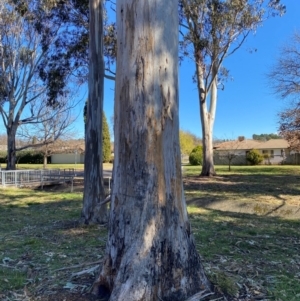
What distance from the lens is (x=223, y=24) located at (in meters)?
15.4

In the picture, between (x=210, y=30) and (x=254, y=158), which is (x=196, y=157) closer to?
(x=254, y=158)

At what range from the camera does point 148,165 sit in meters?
2.94

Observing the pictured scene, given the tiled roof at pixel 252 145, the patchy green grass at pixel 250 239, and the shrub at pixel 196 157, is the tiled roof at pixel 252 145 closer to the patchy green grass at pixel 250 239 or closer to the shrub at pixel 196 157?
the shrub at pixel 196 157

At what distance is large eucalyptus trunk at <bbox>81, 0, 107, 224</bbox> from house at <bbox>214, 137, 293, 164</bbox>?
1289 inches

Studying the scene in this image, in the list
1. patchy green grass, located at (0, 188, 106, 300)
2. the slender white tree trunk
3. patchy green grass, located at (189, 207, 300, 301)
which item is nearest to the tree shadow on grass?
patchy green grass, located at (189, 207, 300, 301)

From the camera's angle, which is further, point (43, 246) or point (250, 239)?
point (250, 239)

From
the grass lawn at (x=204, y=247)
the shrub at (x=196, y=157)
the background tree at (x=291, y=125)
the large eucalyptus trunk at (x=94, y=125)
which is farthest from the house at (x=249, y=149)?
the large eucalyptus trunk at (x=94, y=125)

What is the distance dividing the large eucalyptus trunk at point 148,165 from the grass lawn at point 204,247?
58 cm

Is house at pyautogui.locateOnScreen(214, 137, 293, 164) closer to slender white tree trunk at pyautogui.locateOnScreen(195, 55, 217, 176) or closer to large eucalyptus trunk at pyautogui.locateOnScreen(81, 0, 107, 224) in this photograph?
slender white tree trunk at pyautogui.locateOnScreen(195, 55, 217, 176)

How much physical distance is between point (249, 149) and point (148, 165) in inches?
1690

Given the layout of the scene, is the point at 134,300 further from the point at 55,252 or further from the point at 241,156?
the point at 241,156

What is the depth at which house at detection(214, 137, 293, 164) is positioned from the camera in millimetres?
39938

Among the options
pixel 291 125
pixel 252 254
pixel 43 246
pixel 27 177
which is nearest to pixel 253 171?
pixel 291 125

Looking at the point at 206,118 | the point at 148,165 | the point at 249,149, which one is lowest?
the point at 148,165
